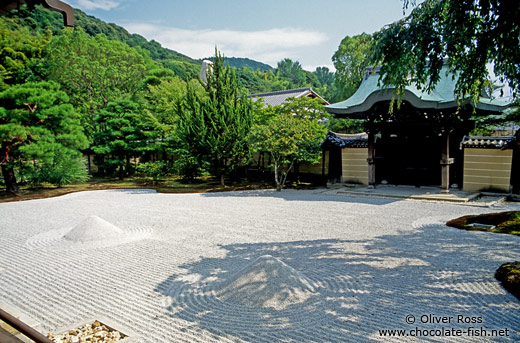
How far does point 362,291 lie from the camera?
4.53 meters

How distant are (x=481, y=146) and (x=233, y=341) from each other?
1296cm

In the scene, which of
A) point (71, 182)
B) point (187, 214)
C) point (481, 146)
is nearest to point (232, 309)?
point (187, 214)

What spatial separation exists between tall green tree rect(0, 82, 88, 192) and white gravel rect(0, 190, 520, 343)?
4.23 meters

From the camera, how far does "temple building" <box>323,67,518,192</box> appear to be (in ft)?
39.2

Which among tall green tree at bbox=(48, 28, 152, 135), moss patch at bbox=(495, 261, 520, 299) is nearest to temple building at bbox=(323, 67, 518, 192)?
moss patch at bbox=(495, 261, 520, 299)

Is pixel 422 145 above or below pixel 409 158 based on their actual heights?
above

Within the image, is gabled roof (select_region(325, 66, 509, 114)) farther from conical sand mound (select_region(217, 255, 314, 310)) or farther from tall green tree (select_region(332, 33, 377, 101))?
tall green tree (select_region(332, 33, 377, 101))

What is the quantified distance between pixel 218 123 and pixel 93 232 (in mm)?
8797

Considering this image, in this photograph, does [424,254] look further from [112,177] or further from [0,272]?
[112,177]

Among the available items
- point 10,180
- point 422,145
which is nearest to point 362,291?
point 422,145

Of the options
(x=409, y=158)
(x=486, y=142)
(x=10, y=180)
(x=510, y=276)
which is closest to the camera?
(x=510, y=276)

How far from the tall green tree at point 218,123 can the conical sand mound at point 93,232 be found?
782cm

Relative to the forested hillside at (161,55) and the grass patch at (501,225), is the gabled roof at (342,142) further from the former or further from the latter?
the forested hillside at (161,55)

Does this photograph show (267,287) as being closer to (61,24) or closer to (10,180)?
(10,180)
